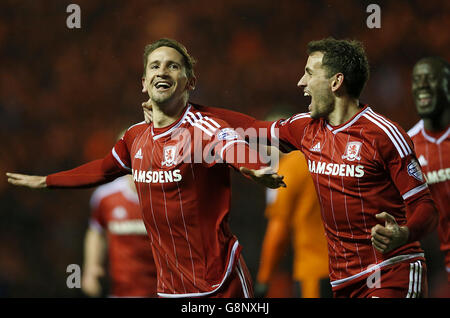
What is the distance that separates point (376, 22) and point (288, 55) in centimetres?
127

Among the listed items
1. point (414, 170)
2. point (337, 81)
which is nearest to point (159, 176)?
point (337, 81)

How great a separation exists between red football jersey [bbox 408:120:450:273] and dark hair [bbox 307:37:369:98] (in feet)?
4.47

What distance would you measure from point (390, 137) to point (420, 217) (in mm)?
428

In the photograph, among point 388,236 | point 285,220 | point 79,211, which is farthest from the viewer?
point 79,211

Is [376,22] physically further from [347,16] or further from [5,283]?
[5,283]

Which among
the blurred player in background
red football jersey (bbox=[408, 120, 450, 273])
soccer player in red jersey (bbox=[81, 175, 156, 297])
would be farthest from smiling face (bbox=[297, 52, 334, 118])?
soccer player in red jersey (bbox=[81, 175, 156, 297])

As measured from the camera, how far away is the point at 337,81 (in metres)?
3.71

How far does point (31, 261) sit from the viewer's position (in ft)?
26.7

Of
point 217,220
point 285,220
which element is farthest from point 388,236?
point 285,220

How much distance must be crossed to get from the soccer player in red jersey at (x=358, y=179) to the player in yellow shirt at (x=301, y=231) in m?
1.57

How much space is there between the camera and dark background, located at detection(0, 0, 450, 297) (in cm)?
841

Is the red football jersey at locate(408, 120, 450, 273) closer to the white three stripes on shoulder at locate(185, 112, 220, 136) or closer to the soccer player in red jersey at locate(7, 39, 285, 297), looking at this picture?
the soccer player in red jersey at locate(7, 39, 285, 297)

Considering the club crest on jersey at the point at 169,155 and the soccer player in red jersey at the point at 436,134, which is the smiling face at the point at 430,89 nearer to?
the soccer player in red jersey at the point at 436,134

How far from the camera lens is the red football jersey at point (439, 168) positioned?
4855 millimetres
